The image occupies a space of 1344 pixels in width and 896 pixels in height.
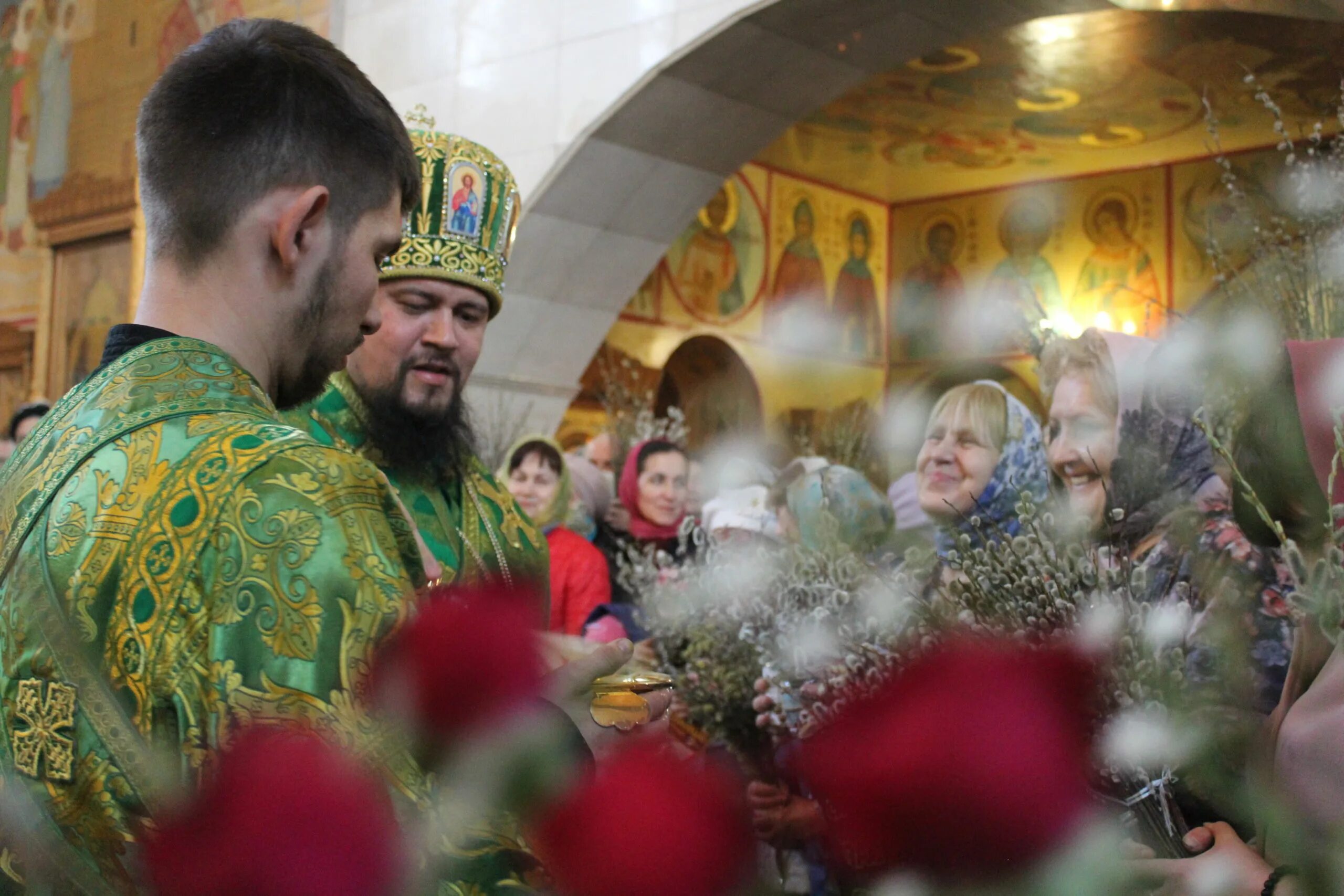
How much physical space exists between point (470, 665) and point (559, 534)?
12.1 ft

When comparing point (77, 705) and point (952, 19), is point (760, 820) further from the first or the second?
point (952, 19)

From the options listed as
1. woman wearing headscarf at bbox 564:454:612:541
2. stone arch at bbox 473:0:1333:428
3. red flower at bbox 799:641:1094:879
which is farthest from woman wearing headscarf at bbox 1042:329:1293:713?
stone arch at bbox 473:0:1333:428

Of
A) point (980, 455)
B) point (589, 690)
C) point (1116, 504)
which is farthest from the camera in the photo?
point (980, 455)

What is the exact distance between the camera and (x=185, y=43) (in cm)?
873

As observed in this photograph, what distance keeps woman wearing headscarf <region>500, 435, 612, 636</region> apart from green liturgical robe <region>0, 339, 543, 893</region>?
2675 mm

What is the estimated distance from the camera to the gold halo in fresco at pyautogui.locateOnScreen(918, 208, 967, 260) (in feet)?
46.5

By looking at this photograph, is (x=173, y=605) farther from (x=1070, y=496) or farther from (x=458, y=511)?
(x=1070, y=496)

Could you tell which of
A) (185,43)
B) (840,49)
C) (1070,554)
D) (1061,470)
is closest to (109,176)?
(185,43)

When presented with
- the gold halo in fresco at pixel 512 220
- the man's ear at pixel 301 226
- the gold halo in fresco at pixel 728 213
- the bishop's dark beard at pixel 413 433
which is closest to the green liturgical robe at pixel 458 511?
the bishop's dark beard at pixel 413 433

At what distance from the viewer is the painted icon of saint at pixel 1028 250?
13.5 metres

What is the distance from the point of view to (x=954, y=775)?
69 centimetres

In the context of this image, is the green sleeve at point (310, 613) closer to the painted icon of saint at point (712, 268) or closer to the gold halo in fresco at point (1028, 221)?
the painted icon of saint at point (712, 268)

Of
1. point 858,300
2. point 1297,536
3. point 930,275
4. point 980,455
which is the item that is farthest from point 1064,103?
point 1297,536

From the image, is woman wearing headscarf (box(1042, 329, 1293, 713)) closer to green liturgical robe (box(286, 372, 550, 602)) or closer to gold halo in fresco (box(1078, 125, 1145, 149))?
green liturgical robe (box(286, 372, 550, 602))
